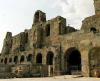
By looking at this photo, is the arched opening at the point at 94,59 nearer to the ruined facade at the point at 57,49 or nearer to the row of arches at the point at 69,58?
the ruined facade at the point at 57,49

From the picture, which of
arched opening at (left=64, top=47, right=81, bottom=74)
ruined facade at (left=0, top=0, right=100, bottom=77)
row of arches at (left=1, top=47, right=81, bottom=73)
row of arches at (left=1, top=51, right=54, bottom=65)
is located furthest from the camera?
row of arches at (left=1, top=51, right=54, bottom=65)

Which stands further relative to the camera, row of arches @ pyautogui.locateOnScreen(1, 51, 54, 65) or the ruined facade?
row of arches @ pyautogui.locateOnScreen(1, 51, 54, 65)

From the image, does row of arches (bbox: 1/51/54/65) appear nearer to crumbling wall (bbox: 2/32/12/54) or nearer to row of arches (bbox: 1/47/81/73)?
row of arches (bbox: 1/47/81/73)

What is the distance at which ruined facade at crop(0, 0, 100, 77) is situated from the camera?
16919 mm

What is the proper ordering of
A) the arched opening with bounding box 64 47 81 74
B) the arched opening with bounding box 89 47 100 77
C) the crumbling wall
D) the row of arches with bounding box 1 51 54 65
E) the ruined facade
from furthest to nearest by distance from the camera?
the crumbling wall, the row of arches with bounding box 1 51 54 65, the arched opening with bounding box 64 47 81 74, the ruined facade, the arched opening with bounding box 89 47 100 77

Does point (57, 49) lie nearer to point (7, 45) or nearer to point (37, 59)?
point (37, 59)

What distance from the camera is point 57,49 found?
68.1 ft

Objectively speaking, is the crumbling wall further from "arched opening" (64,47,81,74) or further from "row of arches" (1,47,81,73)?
"arched opening" (64,47,81,74)

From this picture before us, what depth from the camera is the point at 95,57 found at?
16.3 metres

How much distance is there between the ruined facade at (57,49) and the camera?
16919mm

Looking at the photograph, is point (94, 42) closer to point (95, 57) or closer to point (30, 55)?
point (95, 57)

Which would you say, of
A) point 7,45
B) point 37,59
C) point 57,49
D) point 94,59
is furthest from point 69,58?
point 7,45

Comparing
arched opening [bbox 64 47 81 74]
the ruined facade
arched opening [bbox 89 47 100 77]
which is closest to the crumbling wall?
the ruined facade

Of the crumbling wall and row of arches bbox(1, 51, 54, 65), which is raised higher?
the crumbling wall
